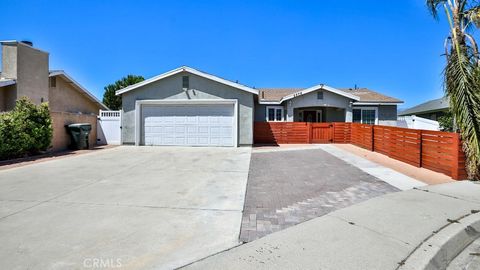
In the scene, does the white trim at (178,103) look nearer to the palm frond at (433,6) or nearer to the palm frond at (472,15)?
the palm frond at (433,6)

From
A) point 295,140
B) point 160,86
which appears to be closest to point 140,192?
point 160,86

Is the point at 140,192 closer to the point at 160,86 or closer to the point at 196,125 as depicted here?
the point at 196,125

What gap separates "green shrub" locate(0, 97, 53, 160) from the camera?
9.77 m

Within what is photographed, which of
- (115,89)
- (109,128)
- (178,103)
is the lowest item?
(109,128)

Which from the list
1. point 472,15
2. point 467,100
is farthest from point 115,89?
point 467,100

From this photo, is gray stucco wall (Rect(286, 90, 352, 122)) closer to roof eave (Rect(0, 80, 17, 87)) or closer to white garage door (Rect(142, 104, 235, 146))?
white garage door (Rect(142, 104, 235, 146))

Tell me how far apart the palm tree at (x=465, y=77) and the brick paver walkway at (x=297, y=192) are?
2.43 m

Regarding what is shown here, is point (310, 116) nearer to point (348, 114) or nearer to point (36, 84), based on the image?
point (348, 114)

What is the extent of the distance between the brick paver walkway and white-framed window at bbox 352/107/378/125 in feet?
39.7

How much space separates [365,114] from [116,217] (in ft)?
64.3

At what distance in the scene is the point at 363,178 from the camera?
6.95 metres

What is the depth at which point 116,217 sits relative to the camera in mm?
4109

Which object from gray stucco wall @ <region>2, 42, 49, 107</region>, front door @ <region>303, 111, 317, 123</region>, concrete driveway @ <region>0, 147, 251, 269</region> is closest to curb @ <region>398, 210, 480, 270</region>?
concrete driveway @ <region>0, 147, 251, 269</region>

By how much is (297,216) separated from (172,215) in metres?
2.03
